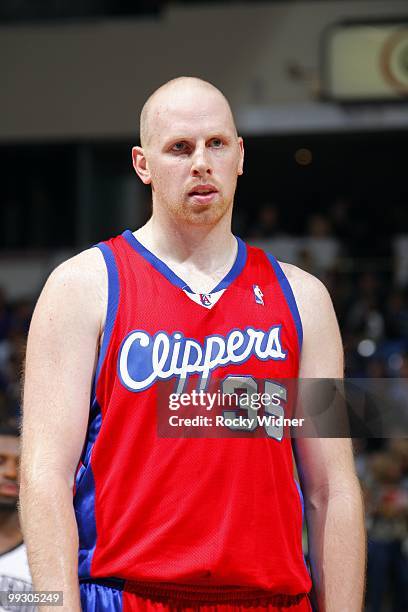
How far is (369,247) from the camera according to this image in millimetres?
14172

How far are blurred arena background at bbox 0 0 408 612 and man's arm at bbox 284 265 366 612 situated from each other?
9.80m

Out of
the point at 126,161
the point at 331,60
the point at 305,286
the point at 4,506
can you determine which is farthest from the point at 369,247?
the point at 305,286

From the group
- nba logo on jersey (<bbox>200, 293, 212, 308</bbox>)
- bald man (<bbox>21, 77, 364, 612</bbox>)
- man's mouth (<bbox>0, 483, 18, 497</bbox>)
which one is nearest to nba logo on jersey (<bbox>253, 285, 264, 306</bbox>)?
bald man (<bbox>21, 77, 364, 612</bbox>)

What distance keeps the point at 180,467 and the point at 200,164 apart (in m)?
0.67

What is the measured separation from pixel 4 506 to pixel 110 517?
170 centimetres

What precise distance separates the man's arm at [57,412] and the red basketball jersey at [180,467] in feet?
0.14

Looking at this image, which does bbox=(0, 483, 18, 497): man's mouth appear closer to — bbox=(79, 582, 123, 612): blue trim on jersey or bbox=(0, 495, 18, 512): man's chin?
bbox=(0, 495, 18, 512): man's chin

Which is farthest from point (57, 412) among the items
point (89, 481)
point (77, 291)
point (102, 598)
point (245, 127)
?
point (245, 127)

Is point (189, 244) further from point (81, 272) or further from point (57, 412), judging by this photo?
point (57, 412)

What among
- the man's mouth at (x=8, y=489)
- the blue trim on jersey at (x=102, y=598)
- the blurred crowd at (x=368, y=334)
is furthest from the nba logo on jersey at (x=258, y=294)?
the blurred crowd at (x=368, y=334)

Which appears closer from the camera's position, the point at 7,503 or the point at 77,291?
the point at 77,291

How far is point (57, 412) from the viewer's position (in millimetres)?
2342

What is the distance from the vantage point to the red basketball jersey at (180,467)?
230cm

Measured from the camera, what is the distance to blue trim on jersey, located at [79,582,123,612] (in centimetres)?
231
